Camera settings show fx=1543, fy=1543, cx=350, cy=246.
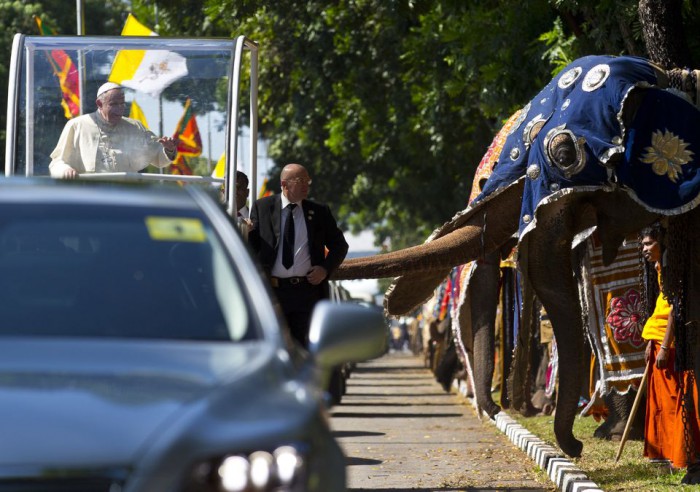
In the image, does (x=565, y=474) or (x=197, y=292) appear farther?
(x=565, y=474)

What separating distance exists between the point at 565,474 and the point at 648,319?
5.17 feet

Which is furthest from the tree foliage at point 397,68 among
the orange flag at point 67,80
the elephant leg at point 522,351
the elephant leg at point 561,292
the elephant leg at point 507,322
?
the orange flag at point 67,80

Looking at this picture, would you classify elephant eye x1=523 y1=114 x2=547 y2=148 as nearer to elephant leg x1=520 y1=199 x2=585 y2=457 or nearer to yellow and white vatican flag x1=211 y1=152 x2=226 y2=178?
elephant leg x1=520 y1=199 x2=585 y2=457

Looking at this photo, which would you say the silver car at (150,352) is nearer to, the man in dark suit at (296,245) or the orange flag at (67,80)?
the man in dark suit at (296,245)

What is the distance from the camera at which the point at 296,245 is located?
10.2 m

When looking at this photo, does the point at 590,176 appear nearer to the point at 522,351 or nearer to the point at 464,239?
the point at 464,239

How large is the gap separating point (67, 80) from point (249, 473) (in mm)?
7028

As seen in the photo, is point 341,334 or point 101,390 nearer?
point 101,390

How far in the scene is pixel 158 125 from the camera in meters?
10.0

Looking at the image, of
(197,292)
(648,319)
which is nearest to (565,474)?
(648,319)

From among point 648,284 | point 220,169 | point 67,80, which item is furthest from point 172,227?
point 648,284

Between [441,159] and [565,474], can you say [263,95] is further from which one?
[565,474]

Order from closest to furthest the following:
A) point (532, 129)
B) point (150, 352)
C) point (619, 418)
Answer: point (150, 352), point (532, 129), point (619, 418)

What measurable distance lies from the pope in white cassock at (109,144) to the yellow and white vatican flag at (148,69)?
0.10 meters
